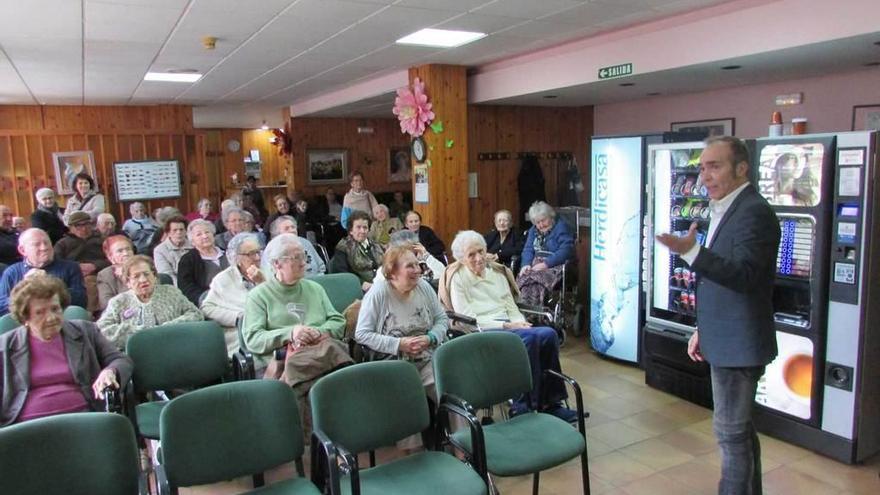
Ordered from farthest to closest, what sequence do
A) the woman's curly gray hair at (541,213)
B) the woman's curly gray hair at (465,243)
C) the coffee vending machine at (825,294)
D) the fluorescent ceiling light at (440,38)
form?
the woman's curly gray hair at (541,213), the fluorescent ceiling light at (440,38), the woman's curly gray hair at (465,243), the coffee vending machine at (825,294)

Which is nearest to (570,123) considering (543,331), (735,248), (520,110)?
(520,110)

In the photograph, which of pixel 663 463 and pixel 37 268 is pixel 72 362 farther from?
pixel 663 463

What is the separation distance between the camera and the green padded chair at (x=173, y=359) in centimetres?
296

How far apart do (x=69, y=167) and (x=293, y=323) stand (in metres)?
7.62

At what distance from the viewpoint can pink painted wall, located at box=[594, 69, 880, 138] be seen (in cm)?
526

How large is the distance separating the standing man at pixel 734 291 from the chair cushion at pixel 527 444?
603 millimetres

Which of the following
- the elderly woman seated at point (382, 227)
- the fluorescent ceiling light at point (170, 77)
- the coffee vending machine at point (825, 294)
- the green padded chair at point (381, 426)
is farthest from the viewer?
the fluorescent ceiling light at point (170, 77)

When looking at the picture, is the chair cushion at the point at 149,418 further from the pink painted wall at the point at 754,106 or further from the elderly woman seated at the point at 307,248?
the pink painted wall at the point at 754,106

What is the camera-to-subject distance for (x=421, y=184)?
22.0ft

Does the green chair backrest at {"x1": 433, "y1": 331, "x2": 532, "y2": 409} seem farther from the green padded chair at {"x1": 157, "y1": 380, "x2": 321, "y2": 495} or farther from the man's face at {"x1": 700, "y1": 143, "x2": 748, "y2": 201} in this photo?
the man's face at {"x1": 700, "y1": 143, "x2": 748, "y2": 201}

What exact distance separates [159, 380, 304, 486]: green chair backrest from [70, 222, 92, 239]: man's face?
3.87 meters

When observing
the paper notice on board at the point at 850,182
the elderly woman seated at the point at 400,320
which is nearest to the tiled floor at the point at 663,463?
the elderly woman seated at the point at 400,320

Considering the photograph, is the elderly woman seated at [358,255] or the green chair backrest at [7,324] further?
the elderly woman seated at [358,255]

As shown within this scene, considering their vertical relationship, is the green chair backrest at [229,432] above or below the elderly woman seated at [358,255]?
below
